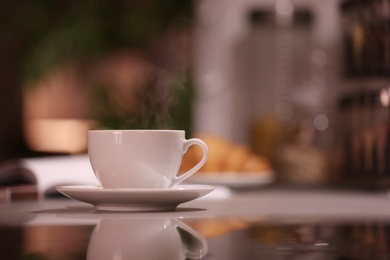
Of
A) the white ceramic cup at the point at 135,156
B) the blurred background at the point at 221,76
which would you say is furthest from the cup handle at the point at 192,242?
the blurred background at the point at 221,76

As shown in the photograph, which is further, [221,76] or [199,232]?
[221,76]

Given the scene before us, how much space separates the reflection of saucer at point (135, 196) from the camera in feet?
2.28

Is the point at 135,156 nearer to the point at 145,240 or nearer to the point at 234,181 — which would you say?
the point at 145,240

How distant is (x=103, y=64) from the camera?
11.0 feet

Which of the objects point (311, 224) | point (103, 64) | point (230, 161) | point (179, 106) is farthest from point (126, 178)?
point (103, 64)

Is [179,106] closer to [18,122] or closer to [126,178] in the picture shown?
[18,122]

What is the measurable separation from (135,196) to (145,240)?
0.19 meters

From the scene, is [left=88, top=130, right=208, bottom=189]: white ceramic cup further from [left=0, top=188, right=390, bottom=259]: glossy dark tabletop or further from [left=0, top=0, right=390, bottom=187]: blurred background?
[left=0, top=0, right=390, bottom=187]: blurred background

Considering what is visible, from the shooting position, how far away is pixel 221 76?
2223mm

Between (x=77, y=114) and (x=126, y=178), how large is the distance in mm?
3076

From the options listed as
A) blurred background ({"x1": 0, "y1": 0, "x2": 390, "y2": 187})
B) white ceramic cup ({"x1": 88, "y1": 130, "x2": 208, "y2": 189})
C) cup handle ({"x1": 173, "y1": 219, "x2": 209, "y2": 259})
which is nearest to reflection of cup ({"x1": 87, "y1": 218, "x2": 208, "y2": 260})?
cup handle ({"x1": 173, "y1": 219, "x2": 209, "y2": 259})

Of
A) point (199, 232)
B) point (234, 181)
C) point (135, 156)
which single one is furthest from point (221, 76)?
point (199, 232)

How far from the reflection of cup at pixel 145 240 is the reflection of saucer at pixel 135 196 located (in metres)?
0.04

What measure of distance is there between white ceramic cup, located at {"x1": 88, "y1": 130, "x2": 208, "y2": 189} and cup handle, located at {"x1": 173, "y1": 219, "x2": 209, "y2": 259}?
0.44 ft
